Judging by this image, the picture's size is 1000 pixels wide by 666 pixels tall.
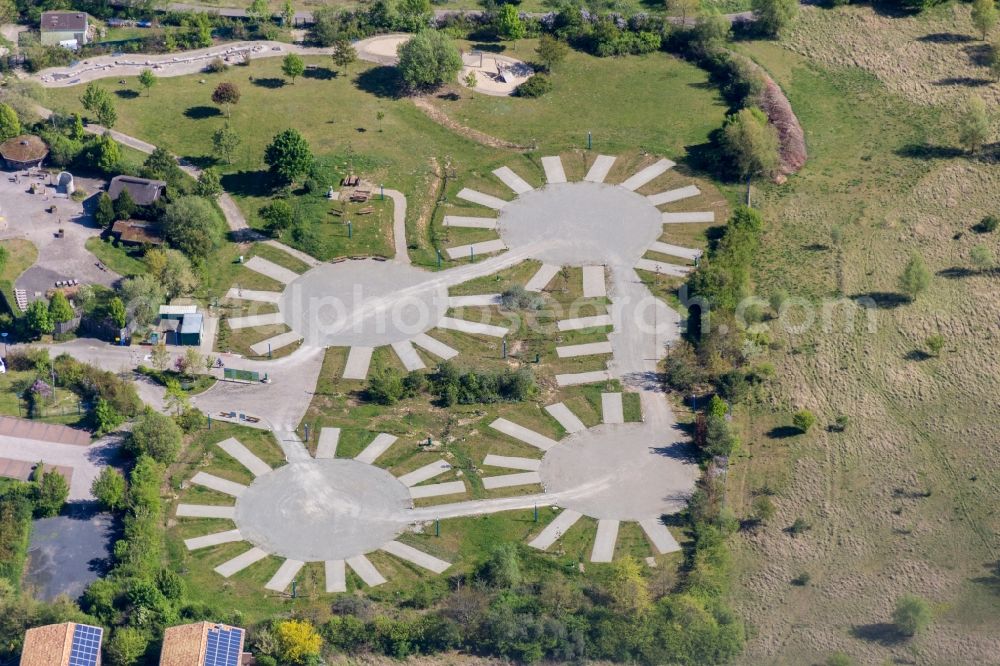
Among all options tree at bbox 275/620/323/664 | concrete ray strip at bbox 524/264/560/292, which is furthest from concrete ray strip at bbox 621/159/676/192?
tree at bbox 275/620/323/664

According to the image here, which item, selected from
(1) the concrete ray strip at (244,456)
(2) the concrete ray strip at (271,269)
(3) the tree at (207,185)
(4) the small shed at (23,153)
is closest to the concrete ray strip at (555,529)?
(1) the concrete ray strip at (244,456)

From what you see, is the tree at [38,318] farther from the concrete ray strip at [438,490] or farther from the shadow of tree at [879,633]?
the shadow of tree at [879,633]

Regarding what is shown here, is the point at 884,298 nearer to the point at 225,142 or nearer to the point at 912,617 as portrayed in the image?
the point at 912,617

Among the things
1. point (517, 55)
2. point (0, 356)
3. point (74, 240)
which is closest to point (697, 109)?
point (517, 55)

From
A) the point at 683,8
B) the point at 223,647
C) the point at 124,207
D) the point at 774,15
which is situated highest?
the point at 774,15

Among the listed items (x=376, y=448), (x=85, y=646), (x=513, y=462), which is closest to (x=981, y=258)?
(x=513, y=462)

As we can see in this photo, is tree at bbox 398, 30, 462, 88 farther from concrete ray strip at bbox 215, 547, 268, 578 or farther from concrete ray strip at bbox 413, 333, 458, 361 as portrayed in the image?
concrete ray strip at bbox 215, 547, 268, 578

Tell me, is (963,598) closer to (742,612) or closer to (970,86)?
(742,612)
